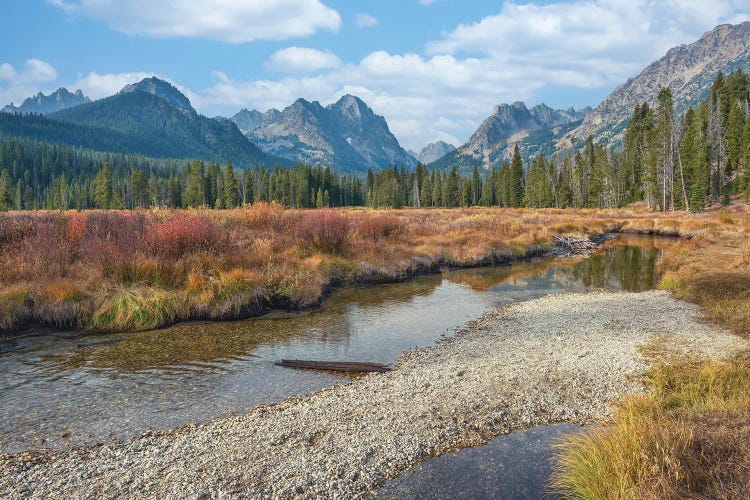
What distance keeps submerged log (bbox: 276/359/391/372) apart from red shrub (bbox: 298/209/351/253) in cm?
1411

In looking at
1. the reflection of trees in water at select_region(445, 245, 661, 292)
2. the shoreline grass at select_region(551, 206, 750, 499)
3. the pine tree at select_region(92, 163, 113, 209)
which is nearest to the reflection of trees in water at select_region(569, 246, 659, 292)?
the reflection of trees in water at select_region(445, 245, 661, 292)

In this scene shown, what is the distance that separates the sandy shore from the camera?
20.9 feet

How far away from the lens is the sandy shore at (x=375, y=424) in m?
6.36

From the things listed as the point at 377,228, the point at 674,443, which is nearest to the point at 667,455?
the point at 674,443

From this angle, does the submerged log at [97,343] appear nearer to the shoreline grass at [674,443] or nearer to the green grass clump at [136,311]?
the green grass clump at [136,311]

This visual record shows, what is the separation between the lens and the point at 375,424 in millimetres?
8055

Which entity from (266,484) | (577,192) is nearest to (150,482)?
(266,484)

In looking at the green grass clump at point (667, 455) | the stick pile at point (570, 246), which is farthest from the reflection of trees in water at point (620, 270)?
the green grass clump at point (667, 455)

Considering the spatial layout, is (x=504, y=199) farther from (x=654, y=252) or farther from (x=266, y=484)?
(x=266, y=484)

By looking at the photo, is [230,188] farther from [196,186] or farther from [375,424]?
[375,424]

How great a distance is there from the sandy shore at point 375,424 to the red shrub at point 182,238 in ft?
39.0

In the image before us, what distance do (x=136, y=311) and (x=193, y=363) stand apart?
15.1 ft

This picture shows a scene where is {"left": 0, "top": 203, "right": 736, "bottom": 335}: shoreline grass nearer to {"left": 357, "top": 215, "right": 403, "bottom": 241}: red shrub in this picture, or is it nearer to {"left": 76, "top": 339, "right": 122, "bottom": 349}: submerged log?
{"left": 357, "top": 215, "right": 403, "bottom": 241}: red shrub

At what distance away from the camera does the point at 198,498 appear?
5.87 meters
